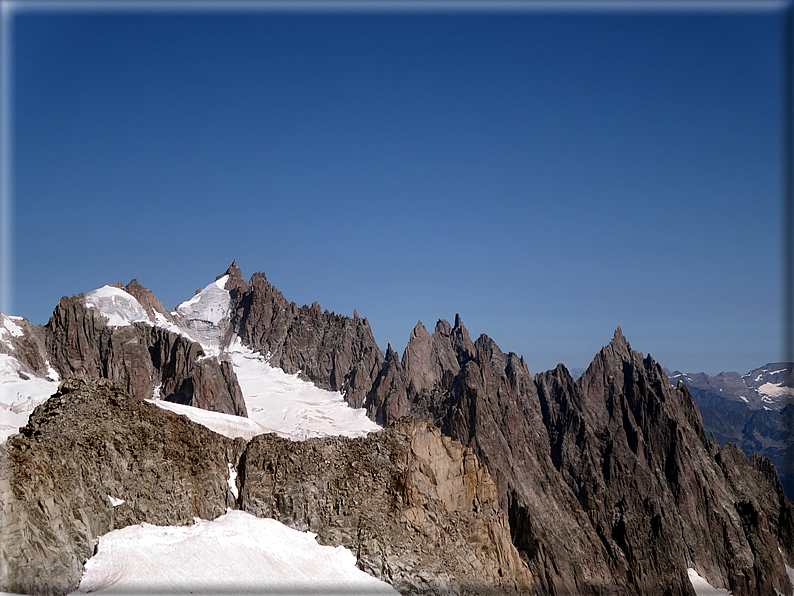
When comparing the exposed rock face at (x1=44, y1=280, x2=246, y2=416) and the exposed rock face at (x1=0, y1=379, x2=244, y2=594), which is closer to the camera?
the exposed rock face at (x1=0, y1=379, x2=244, y2=594)

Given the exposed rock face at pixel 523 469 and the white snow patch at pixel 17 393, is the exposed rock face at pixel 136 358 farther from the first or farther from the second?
the exposed rock face at pixel 523 469

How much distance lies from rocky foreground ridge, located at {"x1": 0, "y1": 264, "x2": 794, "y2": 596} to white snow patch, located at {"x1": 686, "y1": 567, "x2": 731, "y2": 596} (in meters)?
1.32

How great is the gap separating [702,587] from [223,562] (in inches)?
5244

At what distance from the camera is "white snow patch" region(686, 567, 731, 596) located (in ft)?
458

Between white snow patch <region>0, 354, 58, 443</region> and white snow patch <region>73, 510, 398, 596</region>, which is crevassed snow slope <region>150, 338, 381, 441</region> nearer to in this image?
white snow patch <region>0, 354, 58, 443</region>

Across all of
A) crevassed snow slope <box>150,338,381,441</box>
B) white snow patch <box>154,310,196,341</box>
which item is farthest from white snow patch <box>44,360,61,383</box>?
crevassed snow slope <box>150,338,381,441</box>

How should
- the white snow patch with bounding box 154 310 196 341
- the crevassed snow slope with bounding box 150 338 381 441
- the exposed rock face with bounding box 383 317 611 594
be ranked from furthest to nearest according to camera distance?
1. the white snow patch with bounding box 154 310 196 341
2. the crevassed snow slope with bounding box 150 338 381 441
3. the exposed rock face with bounding box 383 317 611 594

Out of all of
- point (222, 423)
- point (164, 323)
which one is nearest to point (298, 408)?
point (164, 323)

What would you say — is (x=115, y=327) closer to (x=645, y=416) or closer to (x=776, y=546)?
(x=645, y=416)

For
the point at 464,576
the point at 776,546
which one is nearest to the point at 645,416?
the point at 776,546

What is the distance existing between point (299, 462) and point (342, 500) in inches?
143

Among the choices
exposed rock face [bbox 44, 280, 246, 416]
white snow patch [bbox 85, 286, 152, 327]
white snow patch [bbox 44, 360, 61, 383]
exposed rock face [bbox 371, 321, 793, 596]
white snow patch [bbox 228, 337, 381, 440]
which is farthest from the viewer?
white snow patch [bbox 228, 337, 381, 440]

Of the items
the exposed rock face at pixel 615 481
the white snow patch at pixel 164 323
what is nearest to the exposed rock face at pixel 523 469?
the exposed rock face at pixel 615 481

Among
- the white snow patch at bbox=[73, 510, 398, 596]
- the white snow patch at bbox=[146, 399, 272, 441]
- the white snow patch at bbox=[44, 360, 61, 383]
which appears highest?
the white snow patch at bbox=[44, 360, 61, 383]
